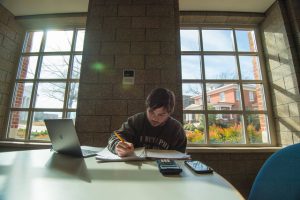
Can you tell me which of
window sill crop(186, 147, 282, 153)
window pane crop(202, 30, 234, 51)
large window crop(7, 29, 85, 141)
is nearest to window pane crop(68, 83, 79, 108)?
large window crop(7, 29, 85, 141)

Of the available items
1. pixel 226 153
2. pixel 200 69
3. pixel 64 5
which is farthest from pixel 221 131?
pixel 64 5

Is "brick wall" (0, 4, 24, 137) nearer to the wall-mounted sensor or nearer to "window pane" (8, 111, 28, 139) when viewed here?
"window pane" (8, 111, 28, 139)

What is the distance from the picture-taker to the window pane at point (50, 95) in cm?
238

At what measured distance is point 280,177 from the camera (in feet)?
1.64

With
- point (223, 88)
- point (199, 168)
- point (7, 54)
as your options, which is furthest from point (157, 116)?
point (7, 54)

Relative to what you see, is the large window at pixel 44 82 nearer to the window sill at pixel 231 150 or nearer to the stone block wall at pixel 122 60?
the stone block wall at pixel 122 60

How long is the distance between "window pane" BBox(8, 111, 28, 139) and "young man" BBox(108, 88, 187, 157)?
6.76ft

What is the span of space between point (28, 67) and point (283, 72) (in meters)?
3.86

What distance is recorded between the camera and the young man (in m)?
1.11

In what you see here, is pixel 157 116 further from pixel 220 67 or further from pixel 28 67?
pixel 28 67

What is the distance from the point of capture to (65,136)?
844mm

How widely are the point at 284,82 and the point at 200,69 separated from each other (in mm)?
1092

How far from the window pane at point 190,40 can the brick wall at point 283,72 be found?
1047mm

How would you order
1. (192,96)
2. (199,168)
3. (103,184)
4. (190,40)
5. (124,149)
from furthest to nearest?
(190,40) → (192,96) → (124,149) → (199,168) → (103,184)
